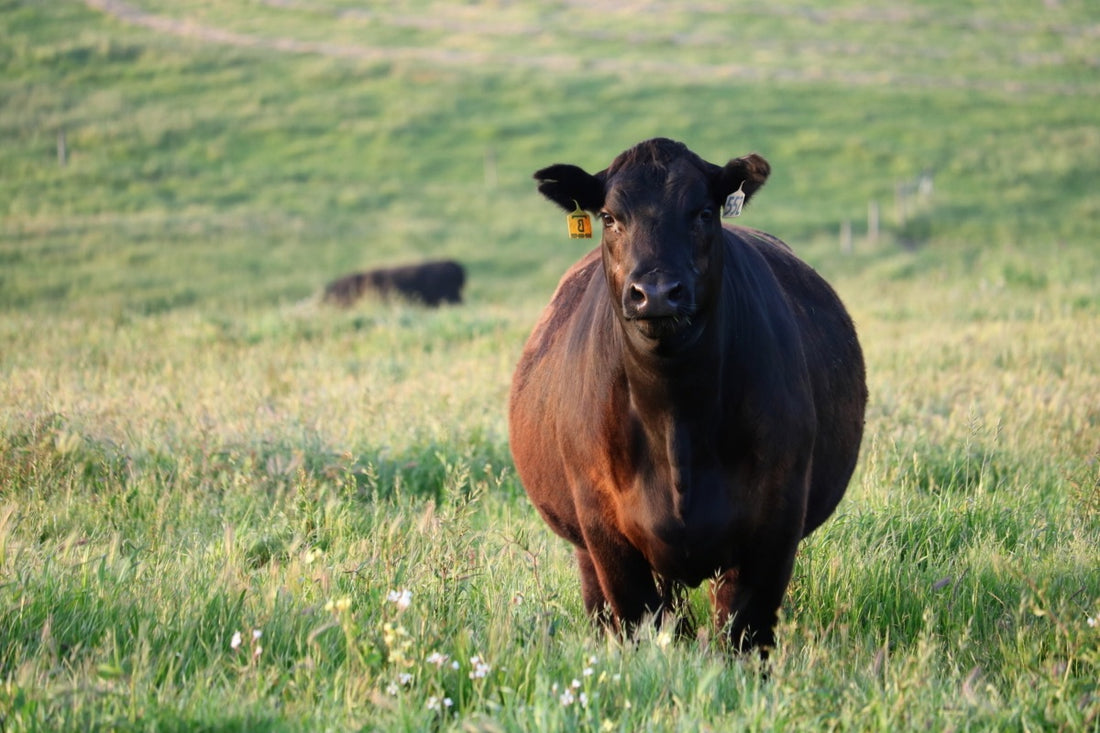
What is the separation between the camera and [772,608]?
4.69m

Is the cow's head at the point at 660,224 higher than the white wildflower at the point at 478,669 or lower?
higher

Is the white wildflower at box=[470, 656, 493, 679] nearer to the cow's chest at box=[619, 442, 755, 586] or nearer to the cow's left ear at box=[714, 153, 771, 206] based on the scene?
the cow's chest at box=[619, 442, 755, 586]

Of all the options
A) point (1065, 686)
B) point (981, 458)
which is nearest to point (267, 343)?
point (981, 458)

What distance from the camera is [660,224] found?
446 centimetres

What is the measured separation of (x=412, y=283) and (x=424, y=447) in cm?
1697

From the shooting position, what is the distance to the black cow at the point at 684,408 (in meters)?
4.47

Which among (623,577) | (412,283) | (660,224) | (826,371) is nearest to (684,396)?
(660,224)

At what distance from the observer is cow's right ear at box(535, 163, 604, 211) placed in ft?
16.0

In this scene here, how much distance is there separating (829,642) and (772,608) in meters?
0.27

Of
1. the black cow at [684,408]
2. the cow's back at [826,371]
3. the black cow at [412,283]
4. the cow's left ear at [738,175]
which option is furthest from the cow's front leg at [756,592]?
the black cow at [412,283]

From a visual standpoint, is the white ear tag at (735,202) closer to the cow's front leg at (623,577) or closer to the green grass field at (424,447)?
the cow's front leg at (623,577)

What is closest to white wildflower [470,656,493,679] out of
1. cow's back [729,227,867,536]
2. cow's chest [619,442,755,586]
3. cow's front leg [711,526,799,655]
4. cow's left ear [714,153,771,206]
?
cow's chest [619,442,755,586]

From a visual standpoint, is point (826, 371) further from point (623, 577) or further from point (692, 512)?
point (623, 577)

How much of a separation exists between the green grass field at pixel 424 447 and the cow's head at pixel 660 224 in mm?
1101
